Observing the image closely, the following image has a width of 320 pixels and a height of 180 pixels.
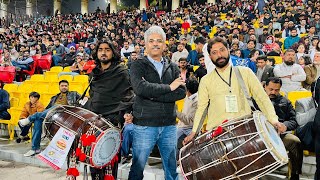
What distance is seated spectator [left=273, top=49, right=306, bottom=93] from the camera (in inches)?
259

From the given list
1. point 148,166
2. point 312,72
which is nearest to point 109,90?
point 148,166

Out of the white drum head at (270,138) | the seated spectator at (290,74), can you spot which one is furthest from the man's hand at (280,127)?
the seated spectator at (290,74)

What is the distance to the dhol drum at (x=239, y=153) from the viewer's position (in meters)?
2.50

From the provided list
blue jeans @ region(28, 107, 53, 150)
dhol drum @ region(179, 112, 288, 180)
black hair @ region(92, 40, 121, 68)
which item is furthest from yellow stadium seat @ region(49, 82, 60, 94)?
dhol drum @ region(179, 112, 288, 180)

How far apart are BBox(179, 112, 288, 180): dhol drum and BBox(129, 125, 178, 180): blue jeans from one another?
57 centimetres

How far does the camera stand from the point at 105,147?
3129mm

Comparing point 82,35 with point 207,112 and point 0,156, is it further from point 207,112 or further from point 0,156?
point 207,112

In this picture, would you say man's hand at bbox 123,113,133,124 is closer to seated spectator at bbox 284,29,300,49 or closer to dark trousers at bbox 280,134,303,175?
dark trousers at bbox 280,134,303,175

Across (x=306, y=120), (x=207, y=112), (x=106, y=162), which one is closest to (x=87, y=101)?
(x=106, y=162)

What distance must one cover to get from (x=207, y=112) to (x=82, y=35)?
15868mm

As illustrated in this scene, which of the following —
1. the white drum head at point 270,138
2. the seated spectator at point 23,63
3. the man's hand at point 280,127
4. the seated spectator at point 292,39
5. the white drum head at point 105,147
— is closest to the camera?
the white drum head at point 270,138

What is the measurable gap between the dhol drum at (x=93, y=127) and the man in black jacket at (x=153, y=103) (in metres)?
0.20

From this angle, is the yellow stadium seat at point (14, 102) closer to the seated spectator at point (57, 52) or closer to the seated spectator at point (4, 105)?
the seated spectator at point (4, 105)

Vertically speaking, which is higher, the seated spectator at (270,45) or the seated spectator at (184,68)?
the seated spectator at (270,45)
